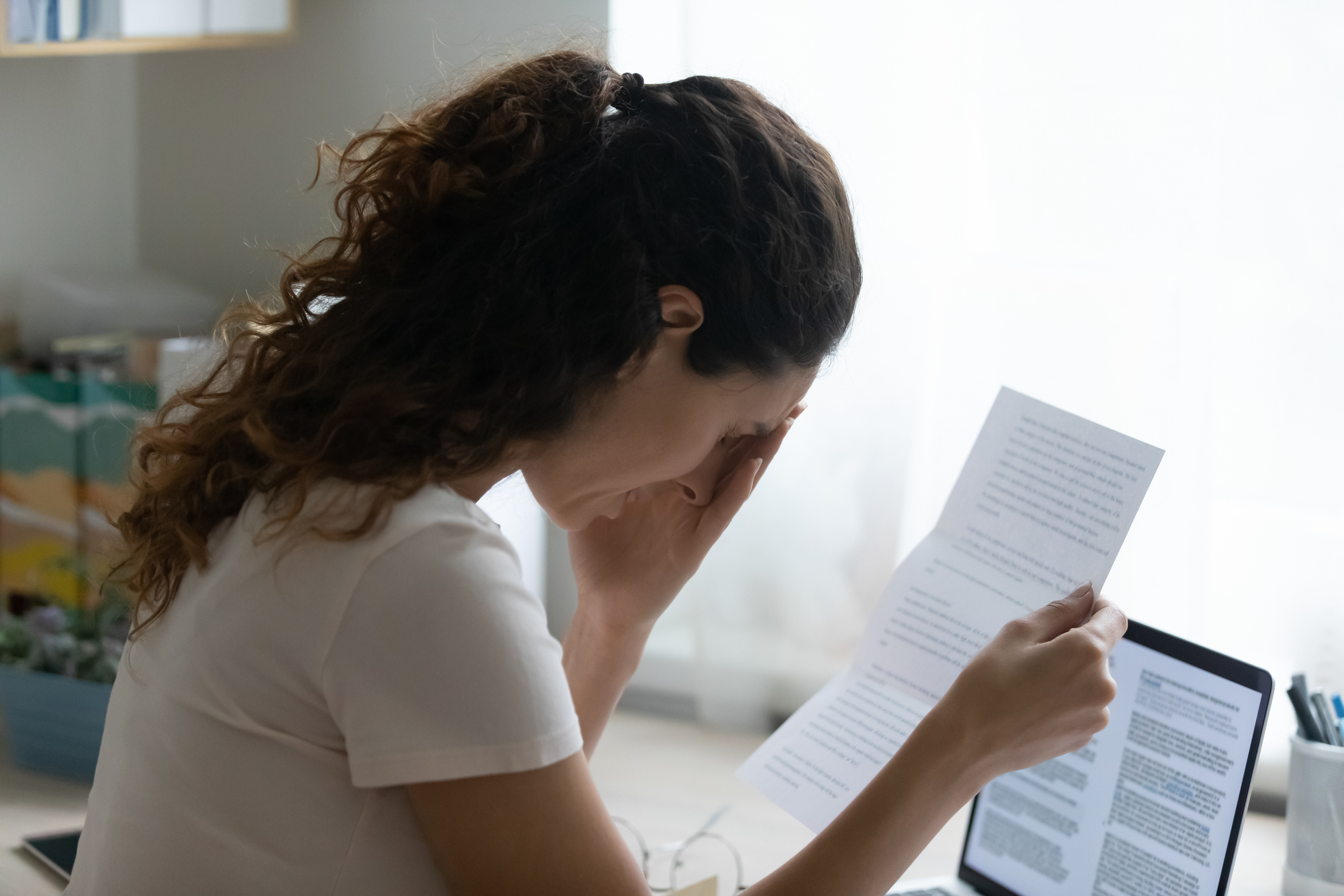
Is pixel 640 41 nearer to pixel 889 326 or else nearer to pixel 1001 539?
pixel 889 326

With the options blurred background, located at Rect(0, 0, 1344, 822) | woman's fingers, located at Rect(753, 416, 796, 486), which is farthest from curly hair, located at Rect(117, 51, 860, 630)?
blurred background, located at Rect(0, 0, 1344, 822)

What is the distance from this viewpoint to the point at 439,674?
0.55m

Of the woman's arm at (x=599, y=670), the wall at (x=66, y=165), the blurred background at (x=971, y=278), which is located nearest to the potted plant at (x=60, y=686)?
the blurred background at (x=971, y=278)

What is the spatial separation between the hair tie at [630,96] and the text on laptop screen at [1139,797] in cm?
52

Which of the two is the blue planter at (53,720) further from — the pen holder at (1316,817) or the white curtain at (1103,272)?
the pen holder at (1316,817)

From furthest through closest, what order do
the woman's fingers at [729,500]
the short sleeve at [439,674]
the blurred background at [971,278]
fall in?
the blurred background at [971,278]
the woman's fingers at [729,500]
the short sleeve at [439,674]

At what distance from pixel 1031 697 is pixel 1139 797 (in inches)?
8.8

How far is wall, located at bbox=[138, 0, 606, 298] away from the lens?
1.76 metres

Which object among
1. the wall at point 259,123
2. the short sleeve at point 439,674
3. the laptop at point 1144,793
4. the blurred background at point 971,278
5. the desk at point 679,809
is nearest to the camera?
the short sleeve at point 439,674

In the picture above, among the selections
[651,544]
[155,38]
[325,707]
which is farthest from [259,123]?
[325,707]

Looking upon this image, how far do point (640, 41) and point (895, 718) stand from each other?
3.37 ft

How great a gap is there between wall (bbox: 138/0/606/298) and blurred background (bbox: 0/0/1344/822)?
0.01 m

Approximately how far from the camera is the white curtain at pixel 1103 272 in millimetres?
1201

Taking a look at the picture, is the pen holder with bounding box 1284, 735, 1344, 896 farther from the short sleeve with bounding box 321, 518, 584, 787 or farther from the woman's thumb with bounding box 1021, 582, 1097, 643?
the short sleeve with bounding box 321, 518, 584, 787
